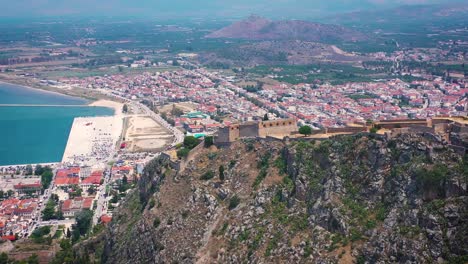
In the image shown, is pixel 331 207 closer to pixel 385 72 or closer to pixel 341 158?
pixel 341 158

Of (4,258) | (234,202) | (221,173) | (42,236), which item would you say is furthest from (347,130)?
(42,236)

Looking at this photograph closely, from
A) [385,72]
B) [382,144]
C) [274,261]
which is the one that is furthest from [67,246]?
[385,72]

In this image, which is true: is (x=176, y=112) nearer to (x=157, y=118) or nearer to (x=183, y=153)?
(x=157, y=118)

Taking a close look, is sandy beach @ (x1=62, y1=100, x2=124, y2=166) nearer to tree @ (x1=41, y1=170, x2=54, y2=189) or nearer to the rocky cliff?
tree @ (x1=41, y1=170, x2=54, y2=189)

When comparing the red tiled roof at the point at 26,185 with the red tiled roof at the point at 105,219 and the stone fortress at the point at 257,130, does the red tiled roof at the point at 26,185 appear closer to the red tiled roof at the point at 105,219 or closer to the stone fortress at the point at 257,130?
the red tiled roof at the point at 105,219

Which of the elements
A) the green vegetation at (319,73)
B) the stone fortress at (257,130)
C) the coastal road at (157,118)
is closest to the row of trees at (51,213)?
the coastal road at (157,118)

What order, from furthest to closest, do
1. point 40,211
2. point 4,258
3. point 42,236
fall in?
point 40,211 → point 42,236 → point 4,258
